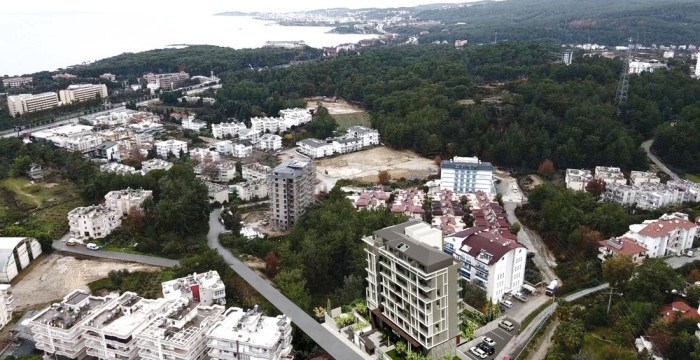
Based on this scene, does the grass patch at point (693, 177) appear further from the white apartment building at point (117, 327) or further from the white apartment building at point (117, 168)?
the white apartment building at point (117, 168)

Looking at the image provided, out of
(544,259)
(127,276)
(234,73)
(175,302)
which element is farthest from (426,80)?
(175,302)

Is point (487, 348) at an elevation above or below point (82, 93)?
below

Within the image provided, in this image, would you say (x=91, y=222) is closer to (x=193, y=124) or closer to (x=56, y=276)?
(x=56, y=276)

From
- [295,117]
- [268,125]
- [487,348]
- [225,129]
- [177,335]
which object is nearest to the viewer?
[177,335]

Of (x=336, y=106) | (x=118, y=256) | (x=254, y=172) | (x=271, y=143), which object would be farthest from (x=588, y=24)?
(x=118, y=256)

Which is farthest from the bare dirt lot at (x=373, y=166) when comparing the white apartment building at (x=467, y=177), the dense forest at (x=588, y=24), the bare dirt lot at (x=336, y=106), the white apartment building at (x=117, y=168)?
the dense forest at (x=588, y=24)

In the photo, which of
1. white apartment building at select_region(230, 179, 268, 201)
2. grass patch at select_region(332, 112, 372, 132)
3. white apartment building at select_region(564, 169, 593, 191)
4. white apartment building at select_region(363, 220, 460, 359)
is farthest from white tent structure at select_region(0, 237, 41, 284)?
grass patch at select_region(332, 112, 372, 132)

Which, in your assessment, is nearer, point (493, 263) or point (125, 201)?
point (493, 263)
